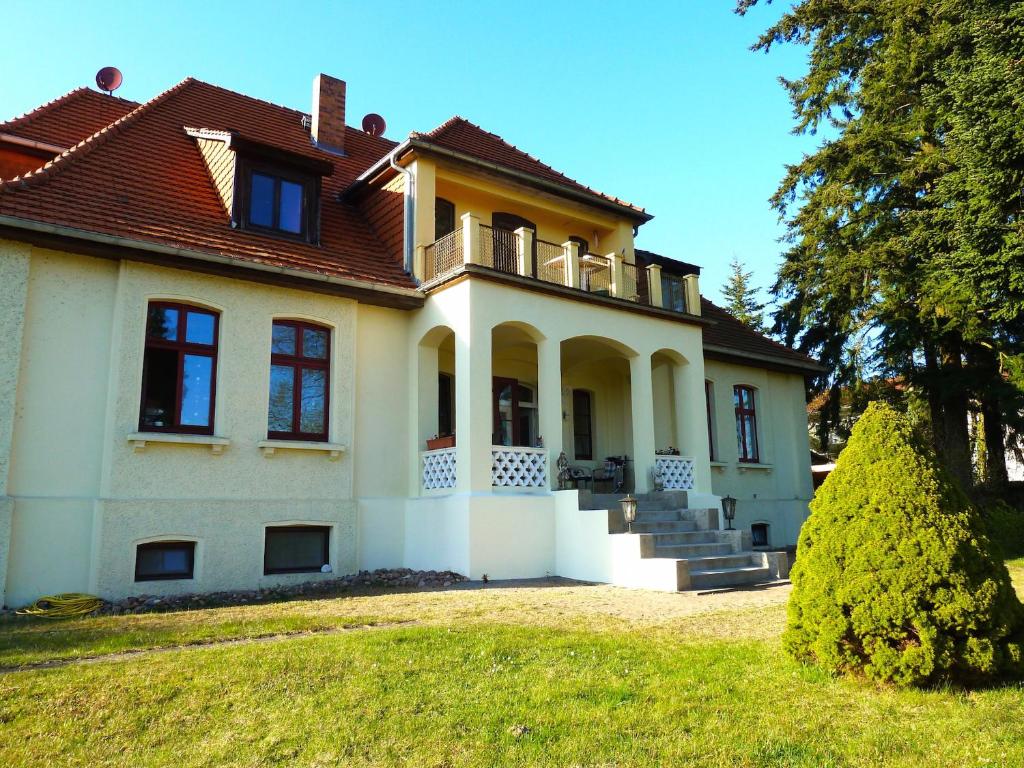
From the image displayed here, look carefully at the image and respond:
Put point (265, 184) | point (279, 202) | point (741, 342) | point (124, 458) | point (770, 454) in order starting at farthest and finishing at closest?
point (770, 454) → point (741, 342) → point (279, 202) → point (265, 184) → point (124, 458)

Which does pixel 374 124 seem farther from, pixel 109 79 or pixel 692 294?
Answer: pixel 692 294

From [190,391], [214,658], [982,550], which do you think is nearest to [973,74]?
[982,550]

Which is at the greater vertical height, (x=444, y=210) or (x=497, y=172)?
(x=497, y=172)

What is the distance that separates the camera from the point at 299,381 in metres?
12.0

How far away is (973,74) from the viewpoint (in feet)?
45.8

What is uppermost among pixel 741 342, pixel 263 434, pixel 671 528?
pixel 741 342

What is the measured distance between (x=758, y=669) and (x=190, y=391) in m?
8.91

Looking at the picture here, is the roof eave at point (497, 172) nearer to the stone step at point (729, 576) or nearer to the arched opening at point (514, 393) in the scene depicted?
the arched opening at point (514, 393)

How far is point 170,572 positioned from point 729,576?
7.88 m

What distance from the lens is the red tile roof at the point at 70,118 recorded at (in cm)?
1274

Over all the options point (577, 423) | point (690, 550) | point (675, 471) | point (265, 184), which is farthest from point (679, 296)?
point (265, 184)

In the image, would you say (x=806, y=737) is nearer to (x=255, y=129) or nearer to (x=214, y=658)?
(x=214, y=658)

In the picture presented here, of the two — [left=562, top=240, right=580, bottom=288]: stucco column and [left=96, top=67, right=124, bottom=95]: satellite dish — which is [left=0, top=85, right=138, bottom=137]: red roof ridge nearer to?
[left=96, top=67, right=124, bottom=95]: satellite dish

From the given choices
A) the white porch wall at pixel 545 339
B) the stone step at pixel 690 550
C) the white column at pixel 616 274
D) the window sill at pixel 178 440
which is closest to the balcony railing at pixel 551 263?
the white porch wall at pixel 545 339
